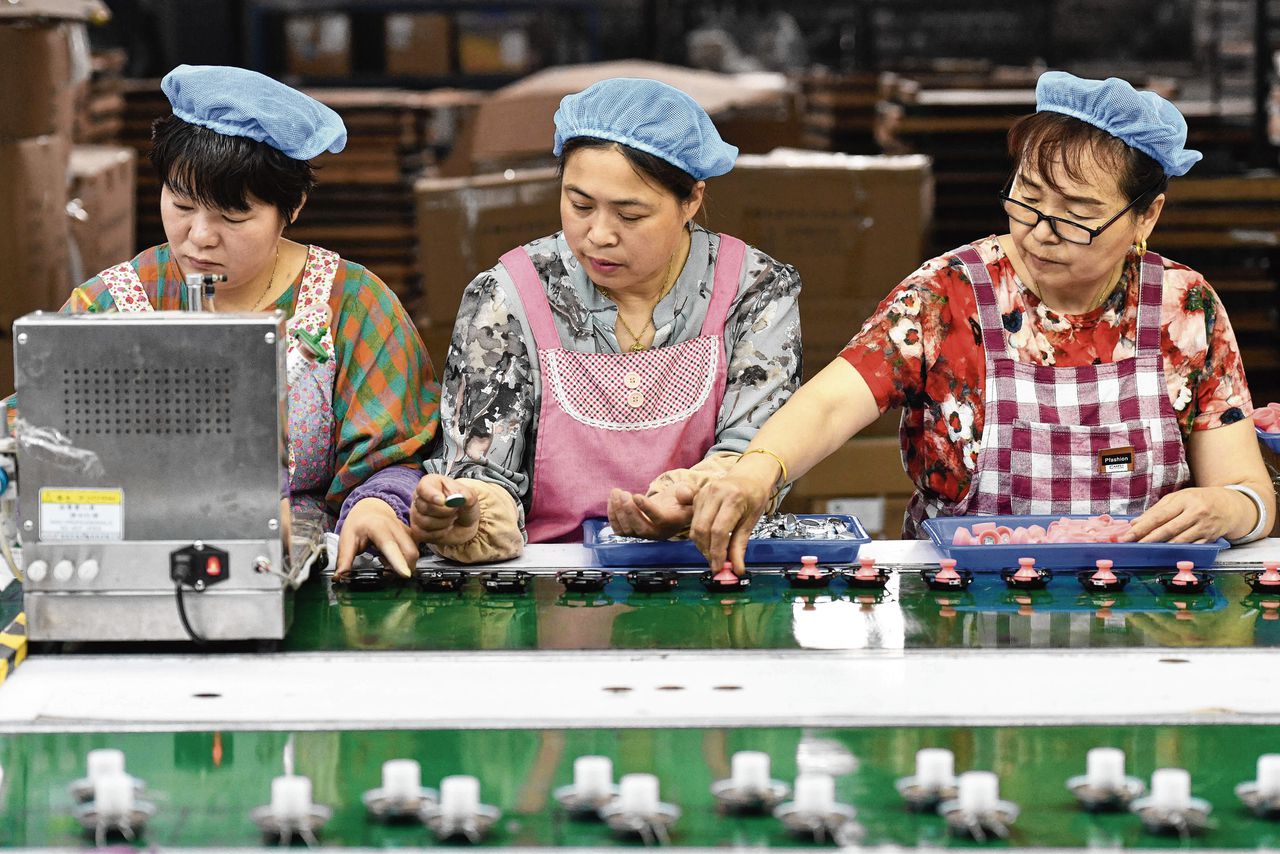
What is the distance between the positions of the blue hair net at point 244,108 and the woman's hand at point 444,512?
1.94 ft

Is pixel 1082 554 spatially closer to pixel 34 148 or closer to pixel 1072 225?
pixel 1072 225

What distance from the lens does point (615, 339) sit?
2748mm

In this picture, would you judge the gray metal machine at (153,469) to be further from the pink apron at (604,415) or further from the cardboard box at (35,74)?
the cardboard box at (35,74)

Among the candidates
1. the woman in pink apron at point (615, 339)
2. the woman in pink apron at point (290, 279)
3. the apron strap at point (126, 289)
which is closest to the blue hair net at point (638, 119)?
the woman in pink apron at point (615, 339)

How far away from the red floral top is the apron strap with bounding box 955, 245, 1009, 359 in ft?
0.03

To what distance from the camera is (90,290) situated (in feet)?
8.73

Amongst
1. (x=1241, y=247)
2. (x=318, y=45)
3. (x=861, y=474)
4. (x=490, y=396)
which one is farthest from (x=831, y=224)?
(x=318, y=45)

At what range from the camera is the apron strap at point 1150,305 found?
8.99ft

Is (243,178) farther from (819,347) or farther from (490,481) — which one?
(819,347)

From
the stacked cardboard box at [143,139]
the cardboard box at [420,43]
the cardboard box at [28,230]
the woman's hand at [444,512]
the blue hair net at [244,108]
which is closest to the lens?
the woman's hand at [444,512]

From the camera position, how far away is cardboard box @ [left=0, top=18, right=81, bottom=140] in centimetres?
404

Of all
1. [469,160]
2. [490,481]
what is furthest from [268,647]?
[469,160]

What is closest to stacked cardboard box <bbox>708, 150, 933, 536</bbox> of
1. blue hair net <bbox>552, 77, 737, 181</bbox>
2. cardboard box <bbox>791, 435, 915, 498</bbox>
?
cardboard box <bbox>791, 435, 915, 498</bbox>

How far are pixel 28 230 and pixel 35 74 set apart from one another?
0.39 m
